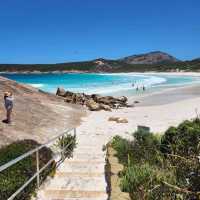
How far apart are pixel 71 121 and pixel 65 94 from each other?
48.2 feet

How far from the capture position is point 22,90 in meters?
29.2

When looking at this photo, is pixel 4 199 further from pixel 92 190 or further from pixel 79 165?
pixel 79 165

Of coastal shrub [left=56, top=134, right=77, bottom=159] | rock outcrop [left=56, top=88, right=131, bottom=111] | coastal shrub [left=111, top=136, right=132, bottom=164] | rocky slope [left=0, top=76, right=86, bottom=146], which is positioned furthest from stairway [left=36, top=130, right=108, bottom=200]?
rock outcrop [left=56, top=88, right=131, bottom=111]

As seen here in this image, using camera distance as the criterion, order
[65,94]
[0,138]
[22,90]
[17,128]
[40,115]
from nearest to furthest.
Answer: [0,138] < [17,128] < [40,115] < [22,90] < [65,94]

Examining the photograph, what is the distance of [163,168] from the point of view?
8.18 metres

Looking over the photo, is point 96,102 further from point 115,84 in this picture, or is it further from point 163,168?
point 115,84

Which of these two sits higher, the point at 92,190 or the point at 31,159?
the point at 31,159

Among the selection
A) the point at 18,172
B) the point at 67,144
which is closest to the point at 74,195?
the point at 18,172

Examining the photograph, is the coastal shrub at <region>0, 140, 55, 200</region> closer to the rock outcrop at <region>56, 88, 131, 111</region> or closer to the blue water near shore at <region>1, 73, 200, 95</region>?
the rock outcrop at <region>56, 88, 131, 111</region>

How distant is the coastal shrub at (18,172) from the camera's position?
285 inches

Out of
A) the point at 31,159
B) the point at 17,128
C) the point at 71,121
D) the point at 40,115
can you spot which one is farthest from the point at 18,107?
the point at 31,159

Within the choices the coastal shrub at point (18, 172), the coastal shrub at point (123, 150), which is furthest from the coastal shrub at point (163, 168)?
the coastal shrub at point (18, 172)

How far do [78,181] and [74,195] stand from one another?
1.10 m

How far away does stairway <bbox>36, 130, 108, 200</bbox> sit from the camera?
8.05 m
